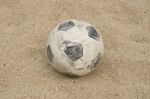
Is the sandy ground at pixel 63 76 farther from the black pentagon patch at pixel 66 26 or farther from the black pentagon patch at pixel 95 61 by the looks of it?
the black pentagon patch at pixel 66 26

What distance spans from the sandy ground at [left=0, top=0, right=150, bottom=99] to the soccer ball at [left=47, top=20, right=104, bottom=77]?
0.18 meters

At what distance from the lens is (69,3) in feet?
15.2

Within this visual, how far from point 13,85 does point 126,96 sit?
1101 mm

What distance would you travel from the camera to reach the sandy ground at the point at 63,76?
334 centimetres

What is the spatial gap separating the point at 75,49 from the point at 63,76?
0.37 metres

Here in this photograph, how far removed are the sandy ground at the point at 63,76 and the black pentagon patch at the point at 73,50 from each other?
295 mm

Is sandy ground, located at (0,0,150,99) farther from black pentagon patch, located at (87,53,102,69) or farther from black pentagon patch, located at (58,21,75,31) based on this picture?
black pentagon patch, located at (58,21,75,31)

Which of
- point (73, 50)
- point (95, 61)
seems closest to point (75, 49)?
point (73, 50)

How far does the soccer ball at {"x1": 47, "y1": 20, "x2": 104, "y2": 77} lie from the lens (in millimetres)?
3270

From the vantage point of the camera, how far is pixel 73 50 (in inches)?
128

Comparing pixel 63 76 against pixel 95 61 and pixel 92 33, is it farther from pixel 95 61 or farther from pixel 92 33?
pixel 92 33

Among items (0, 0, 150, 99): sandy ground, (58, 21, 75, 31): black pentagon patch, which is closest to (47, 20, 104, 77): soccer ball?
(58, 21, 75, 31): black pentagon patch

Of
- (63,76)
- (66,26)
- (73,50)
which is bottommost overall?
(63,76)

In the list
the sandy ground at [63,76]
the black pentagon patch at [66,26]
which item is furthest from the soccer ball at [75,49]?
the sandy ground at [63,76]
